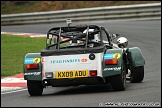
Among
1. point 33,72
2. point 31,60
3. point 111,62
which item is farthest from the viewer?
point 31,60

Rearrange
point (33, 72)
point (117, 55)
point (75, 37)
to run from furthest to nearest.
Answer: point (75, 37)
point (33, 72)
point (117, 55)

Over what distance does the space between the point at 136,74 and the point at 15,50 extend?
8.72m

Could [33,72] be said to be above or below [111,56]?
below

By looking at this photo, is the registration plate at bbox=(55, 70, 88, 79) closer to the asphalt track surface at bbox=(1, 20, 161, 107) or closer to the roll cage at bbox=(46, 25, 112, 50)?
the asphalt track surface at bbox=(1, 20, 161, 107)

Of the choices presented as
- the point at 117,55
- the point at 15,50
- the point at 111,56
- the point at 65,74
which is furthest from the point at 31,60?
the point at 15,50

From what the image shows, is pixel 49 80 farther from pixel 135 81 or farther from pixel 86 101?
pixel 135 81

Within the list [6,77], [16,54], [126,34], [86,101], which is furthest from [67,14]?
[86,101]

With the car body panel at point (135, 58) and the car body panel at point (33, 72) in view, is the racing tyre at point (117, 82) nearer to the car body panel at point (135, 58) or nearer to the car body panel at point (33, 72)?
the car body panel at point (135, 58)

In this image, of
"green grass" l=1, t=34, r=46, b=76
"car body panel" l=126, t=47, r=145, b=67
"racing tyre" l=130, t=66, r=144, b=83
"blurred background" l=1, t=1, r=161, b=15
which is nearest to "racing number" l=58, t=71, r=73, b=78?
"car body panel" l=126, t=47, r=145, b=67

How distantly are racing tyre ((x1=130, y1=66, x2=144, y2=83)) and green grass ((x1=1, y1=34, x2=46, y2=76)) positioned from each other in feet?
14.2

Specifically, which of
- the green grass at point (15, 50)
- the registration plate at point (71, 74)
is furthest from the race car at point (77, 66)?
the green grass at point (15, 50)

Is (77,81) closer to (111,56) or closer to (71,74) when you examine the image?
(71,74)

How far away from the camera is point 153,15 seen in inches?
1013

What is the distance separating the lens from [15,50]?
19.0 meters
